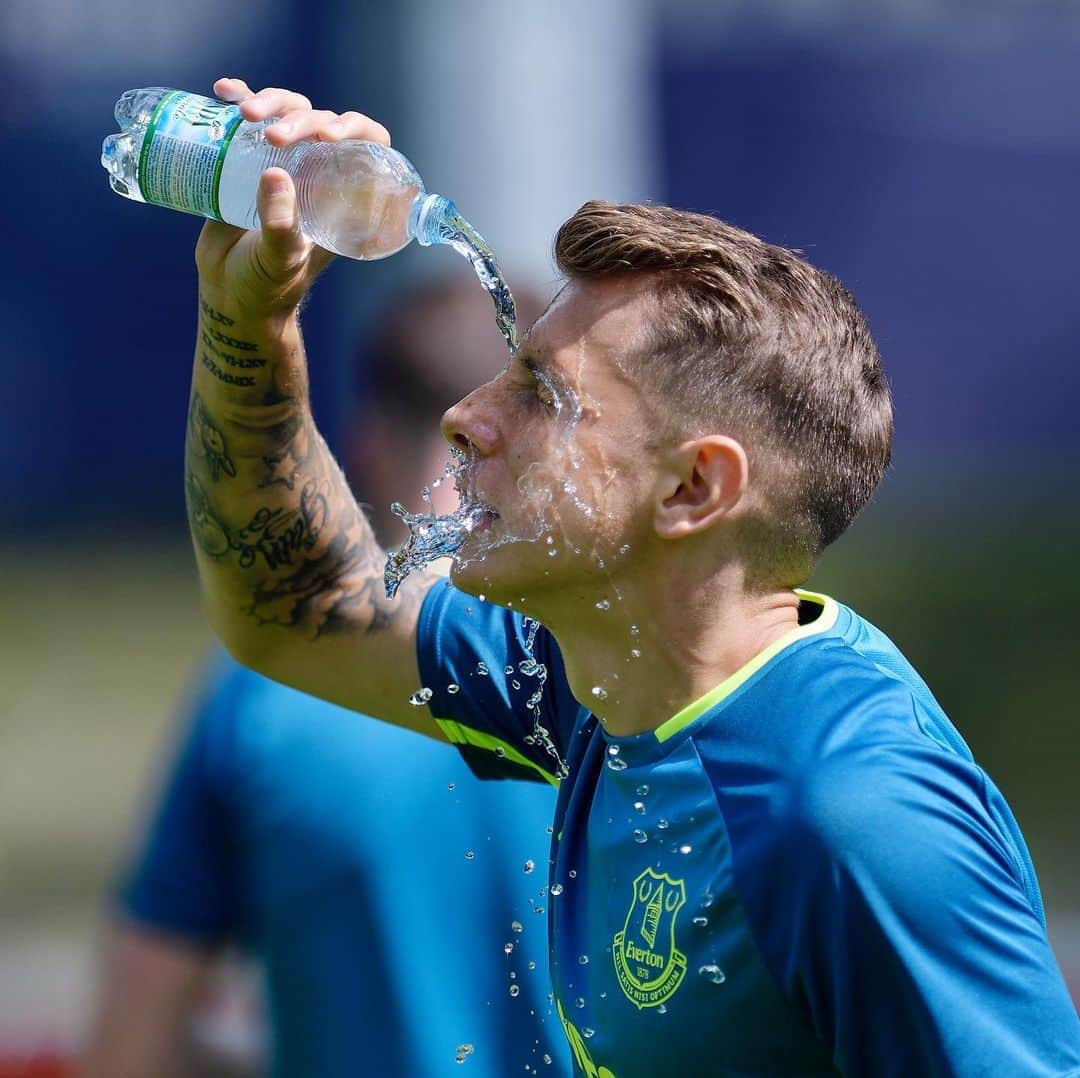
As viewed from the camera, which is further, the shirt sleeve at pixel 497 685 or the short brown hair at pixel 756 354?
the shirt sleeve at pixel 497 685

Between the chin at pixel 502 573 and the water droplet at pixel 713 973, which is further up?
the chin at pixel 502 573

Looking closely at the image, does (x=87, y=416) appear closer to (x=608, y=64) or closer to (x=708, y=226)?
(x=608, y=64)

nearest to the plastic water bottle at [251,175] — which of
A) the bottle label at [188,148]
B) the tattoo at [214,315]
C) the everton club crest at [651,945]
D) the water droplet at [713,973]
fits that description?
the bottle label at [188,148]

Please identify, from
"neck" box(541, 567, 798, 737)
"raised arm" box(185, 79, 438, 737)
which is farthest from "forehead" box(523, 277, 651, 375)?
"raised arm" box(185, 79, 438, 737)

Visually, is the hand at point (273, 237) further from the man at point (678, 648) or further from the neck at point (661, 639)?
the neck at point (661, 639)

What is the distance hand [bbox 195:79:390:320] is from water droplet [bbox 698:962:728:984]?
1305 mm

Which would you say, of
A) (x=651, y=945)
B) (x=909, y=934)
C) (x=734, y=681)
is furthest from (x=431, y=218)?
(x=909, y=934)

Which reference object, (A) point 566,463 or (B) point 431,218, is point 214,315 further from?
(A) point 566,463

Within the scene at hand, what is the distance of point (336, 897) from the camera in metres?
3.36

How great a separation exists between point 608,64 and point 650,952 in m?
4.84

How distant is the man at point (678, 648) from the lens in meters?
2.19

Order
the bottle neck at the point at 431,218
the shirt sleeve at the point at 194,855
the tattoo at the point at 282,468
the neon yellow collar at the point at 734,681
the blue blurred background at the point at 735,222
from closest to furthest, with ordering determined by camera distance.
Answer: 1. the neon yellow collar at the point at 734,681
2. the bottle neck at the point at 431,218
3. the tattoo at the point at 282,468
4. the shirt sleeve at the point at 194,855
5. the blue blurred background at the point at 735,222

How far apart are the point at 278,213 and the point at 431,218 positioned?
32cm

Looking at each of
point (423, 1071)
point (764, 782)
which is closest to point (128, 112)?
point (764, 782)
